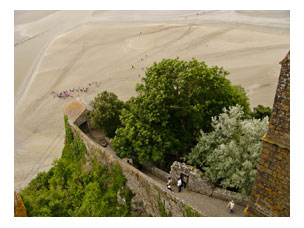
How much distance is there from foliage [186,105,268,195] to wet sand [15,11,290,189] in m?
16.3

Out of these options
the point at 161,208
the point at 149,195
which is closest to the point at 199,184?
the point at 161,208

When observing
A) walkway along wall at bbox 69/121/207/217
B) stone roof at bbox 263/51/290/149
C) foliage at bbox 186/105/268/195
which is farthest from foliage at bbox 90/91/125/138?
stone roof at bbox 263/51/290/149

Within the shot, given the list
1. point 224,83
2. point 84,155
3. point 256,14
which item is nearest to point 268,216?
point 224,83

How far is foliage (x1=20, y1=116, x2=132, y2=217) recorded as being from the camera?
1814cm

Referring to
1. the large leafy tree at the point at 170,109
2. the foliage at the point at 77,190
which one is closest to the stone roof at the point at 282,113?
the large leafy tree at the point at 170,109

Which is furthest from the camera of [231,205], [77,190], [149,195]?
[77,190]

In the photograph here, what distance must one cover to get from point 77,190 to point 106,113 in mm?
6642

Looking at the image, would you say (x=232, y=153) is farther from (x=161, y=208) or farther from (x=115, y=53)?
(x=115, y=53)

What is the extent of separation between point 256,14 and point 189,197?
47.4 m

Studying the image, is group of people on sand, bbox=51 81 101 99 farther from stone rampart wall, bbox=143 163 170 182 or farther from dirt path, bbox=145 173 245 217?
dirt path, bbox=145 173 245 217

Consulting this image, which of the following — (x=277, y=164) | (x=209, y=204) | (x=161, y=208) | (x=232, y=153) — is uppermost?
(x=277, y=164)

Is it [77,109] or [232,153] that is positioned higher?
[77,109]

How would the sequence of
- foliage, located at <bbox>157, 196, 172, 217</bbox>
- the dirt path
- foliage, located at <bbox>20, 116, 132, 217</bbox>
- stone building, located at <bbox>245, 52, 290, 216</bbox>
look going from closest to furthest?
stone building, located at <bbox>245, 52, 290, 216</bbox> < the dirt path < foliage, located at <bbox>157, 196, 172, 217</bbox> < foliage, located at <bbox>20, 116, 132, 217</bbox>

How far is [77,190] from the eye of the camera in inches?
830
